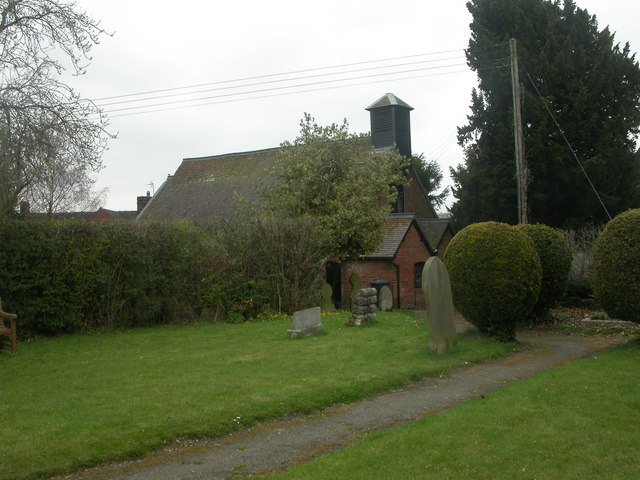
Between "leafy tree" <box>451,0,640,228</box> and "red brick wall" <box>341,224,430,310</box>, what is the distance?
11.6ft

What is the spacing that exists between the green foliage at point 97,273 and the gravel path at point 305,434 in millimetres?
9595

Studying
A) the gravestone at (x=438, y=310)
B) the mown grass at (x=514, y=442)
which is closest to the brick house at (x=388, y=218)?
the gravestone at (x=438, y=310)

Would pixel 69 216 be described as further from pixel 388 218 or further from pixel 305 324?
pixel 305 324

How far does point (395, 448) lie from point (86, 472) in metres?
3.07

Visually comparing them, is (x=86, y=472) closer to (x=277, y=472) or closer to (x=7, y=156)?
(x=277, y=472)

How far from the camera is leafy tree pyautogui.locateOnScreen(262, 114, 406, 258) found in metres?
23.8

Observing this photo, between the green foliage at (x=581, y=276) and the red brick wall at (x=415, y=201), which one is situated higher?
Result: the red brick wall at (x=415, y=201)

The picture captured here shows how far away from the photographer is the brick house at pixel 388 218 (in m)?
31.5

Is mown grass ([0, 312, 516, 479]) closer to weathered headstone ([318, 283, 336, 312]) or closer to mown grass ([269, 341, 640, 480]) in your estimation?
mown grass ([269, 341, 640, 480])

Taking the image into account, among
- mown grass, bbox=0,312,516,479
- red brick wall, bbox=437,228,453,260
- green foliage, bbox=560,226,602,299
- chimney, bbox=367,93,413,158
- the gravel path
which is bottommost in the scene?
the gravel path

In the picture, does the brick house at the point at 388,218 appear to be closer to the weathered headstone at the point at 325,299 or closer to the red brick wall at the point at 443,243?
the red brick wall at the point at 443,243

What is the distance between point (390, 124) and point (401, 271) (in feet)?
40.3

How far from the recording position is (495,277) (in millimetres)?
13375

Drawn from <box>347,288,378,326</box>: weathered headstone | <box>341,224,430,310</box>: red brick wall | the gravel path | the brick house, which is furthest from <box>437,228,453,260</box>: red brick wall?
the gravel path
